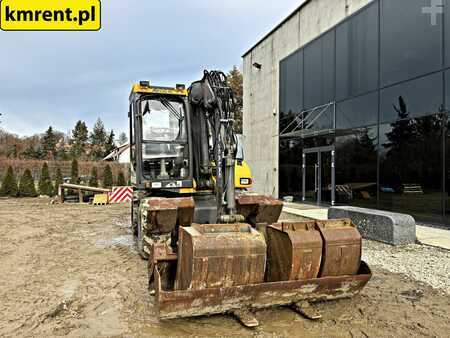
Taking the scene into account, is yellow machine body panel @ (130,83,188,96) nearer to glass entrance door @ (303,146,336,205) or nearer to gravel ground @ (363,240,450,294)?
gravel ground @ (363,240,450,294)

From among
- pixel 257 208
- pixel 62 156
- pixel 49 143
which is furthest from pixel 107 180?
pixel 49 143

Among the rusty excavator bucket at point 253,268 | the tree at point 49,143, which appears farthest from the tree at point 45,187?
the tree at point 49,143

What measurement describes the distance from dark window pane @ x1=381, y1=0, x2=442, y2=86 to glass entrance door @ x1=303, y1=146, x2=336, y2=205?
3485 millimetres

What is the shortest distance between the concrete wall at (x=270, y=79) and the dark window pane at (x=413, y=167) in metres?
4.77

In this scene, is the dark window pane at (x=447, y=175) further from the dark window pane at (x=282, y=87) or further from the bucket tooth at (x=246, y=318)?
the dark window pane at (x=282, y=87)

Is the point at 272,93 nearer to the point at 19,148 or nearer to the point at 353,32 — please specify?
the point at 353,32

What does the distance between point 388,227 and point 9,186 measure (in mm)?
19811

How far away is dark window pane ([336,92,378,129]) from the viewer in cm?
1070

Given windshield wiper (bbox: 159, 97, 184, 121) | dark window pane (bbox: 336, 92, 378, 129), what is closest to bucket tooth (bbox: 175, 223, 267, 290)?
windshield wiper (bbox: 159, 97, 184, 121)

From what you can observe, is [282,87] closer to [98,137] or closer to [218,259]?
[218,259]

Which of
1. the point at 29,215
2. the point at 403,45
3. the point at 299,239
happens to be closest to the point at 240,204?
the point at 299,239

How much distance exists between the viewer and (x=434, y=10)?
8891mm

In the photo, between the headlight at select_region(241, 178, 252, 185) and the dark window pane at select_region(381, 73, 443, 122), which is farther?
the dark window pane at select_region(381, 73, 443, 122)

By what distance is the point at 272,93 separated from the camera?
16.6m
